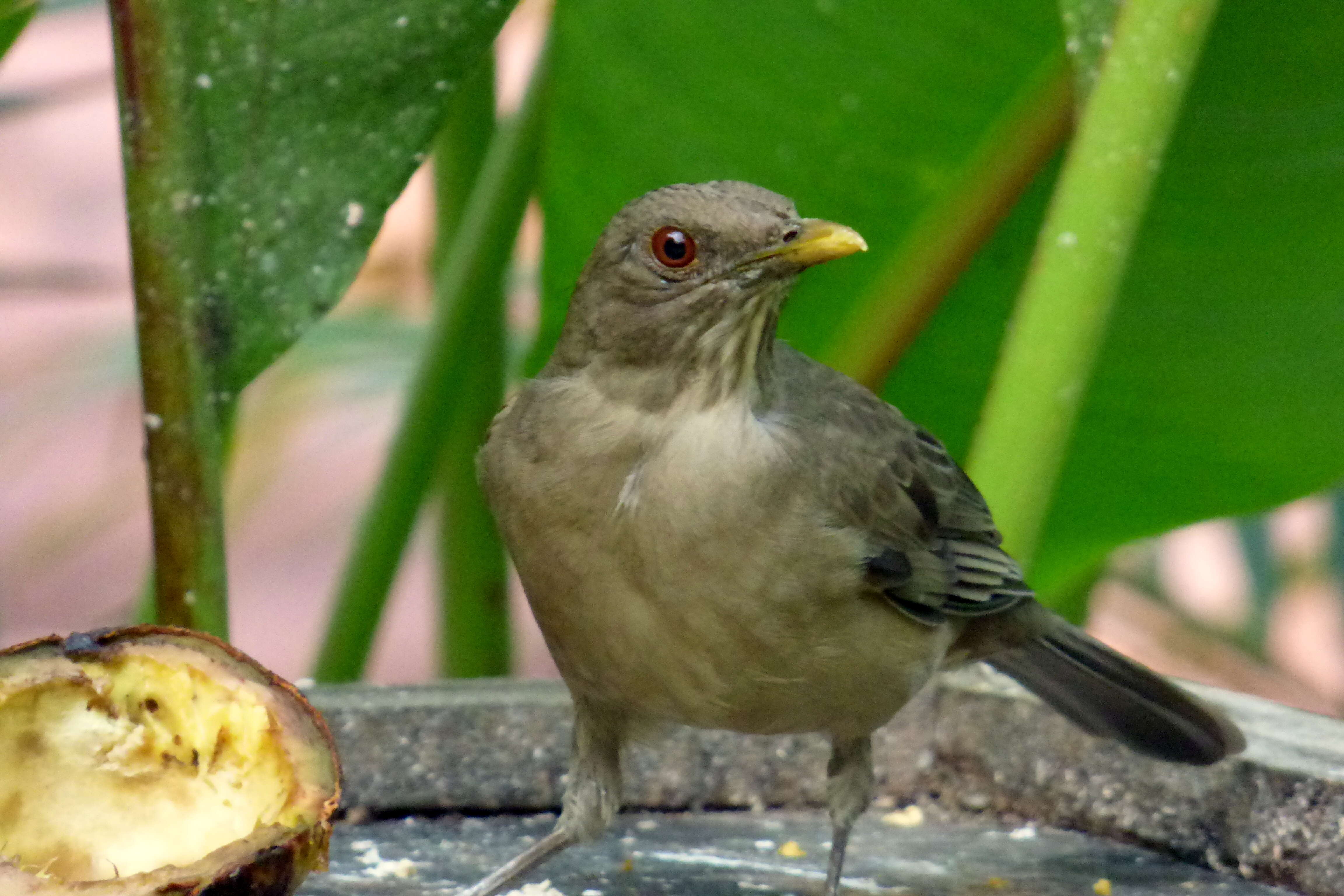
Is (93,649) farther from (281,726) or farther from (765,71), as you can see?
(765,71)

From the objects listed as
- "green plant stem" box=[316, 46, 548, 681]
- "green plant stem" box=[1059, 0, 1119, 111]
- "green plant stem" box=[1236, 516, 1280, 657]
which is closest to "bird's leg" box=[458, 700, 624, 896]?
"green plant stem" box=[316, 46, 548, 681]

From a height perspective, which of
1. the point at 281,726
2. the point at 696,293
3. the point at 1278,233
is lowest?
the point at 281,726

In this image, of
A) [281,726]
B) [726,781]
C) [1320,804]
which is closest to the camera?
[281,726]

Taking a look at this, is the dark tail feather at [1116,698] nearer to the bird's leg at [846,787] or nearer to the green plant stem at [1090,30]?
the bird's leg at [846,787]

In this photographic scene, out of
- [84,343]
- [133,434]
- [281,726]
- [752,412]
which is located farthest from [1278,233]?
[133,434]

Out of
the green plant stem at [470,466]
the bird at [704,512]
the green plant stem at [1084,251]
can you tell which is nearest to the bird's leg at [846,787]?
the bird at [704,512]

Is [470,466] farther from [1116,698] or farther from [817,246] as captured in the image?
[817,246]
